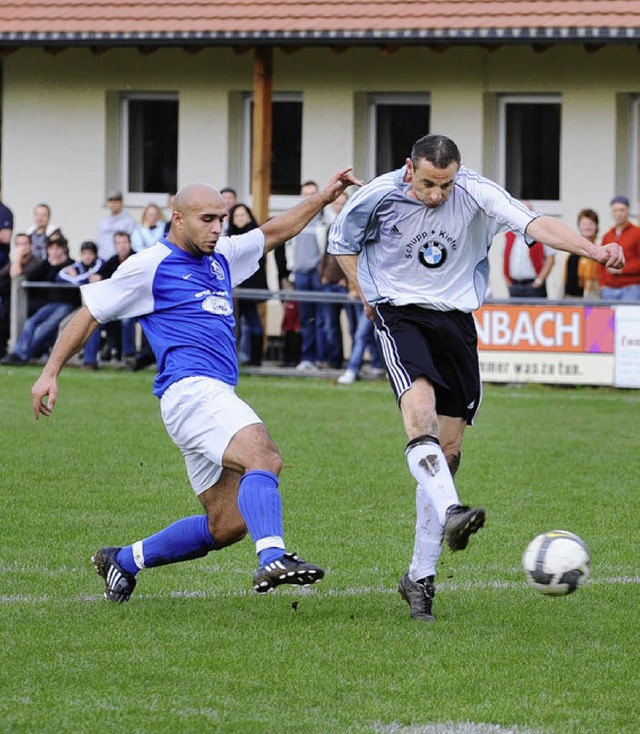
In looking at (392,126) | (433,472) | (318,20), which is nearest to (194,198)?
(433,472)

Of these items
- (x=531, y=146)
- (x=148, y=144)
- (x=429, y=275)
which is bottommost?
(x=429, y=275)

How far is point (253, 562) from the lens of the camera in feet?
27.0

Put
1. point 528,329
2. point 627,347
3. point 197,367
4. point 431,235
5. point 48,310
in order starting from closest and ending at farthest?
point 197,367
point 431,235
point 627,347
point 528,329
point 48,310

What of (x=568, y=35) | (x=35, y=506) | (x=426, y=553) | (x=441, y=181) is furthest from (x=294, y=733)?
(x=568, y=35)

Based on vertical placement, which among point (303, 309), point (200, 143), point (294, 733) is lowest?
point (294, 733)

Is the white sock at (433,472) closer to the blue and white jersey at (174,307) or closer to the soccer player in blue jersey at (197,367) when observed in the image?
the soccer player in blue jersey at (197,367)

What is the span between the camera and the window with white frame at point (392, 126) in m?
21.4

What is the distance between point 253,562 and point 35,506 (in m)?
2.05

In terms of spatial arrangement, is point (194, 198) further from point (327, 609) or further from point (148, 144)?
point (148, 144)

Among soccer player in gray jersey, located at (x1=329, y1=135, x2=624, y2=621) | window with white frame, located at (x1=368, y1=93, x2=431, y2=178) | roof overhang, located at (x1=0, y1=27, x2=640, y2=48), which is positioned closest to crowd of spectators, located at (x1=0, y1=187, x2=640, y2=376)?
roof overhang, located at (x1=0, y1=27, x2=640, y2=48)

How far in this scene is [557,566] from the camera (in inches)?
250

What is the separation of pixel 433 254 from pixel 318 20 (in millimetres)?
13141

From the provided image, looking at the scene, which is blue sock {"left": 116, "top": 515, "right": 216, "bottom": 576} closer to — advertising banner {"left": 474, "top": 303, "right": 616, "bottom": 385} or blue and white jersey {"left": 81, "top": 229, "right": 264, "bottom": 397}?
blue and white jersey {"left": 81, "top": 229, "right": 264, "bottom": 397}

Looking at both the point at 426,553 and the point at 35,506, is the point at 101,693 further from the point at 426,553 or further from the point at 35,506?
the point at 35,506
